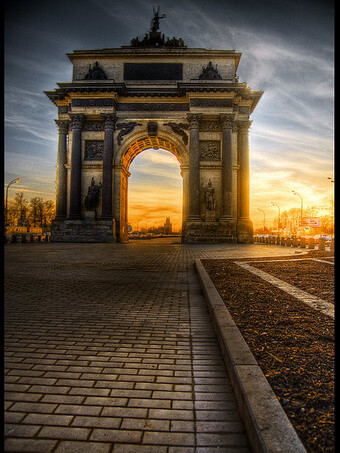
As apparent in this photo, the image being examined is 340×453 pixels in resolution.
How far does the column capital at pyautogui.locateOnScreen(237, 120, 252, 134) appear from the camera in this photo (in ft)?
116

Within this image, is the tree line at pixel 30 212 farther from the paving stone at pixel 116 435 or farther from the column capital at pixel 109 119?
the paving stone at pixel 116 435

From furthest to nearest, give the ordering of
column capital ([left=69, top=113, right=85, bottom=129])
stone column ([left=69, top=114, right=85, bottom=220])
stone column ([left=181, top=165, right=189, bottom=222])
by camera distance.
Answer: stone column ([left=181, top=165, right=189, bottom=222])
column capital ([left=69, top=113, right=85, bottom=129])
stone column ([left=69, top=114, right=85, bottom=220])

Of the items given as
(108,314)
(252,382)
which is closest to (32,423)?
(252,382)

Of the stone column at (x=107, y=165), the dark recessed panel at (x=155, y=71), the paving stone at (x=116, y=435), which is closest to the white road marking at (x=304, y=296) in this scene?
the paving stone at (x=116, y=435)

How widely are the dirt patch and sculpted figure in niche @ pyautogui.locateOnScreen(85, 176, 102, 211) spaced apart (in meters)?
28.1

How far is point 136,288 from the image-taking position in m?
7.52

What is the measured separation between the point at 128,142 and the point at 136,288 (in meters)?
29.1

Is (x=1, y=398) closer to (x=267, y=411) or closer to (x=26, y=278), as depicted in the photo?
(x=267, y=411)

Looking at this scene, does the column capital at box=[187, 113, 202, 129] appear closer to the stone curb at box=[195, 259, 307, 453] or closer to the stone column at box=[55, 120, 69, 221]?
the stone column at box=[55, 120, 69, 221]

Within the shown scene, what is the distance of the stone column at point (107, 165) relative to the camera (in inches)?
1308

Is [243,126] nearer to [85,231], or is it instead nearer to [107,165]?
[107,165]

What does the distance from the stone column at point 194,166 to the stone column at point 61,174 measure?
13921 millimetres

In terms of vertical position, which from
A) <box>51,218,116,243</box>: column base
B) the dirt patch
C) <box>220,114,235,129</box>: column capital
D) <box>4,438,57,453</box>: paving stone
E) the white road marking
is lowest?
<box>4,438,57,453</box>: paving stone

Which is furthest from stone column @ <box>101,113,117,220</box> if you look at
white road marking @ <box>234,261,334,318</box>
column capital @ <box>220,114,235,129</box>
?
white road marking @ <box>234,261,334,318</box>
